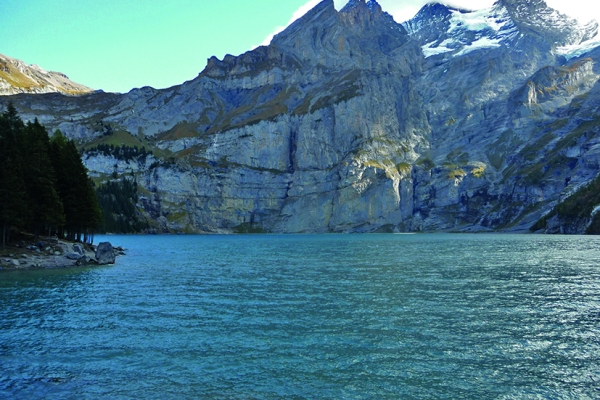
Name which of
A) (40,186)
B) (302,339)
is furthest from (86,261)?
(302,339)

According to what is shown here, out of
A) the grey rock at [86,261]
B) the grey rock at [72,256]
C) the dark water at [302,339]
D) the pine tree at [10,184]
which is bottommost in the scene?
the dark water at [302,339]

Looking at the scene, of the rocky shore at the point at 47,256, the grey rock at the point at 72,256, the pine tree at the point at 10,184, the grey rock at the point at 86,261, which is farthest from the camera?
the grey rock at the point at 72,256

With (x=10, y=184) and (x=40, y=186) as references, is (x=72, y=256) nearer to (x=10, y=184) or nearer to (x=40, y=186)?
(x=40, y=186)

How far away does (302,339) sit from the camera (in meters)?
28.0

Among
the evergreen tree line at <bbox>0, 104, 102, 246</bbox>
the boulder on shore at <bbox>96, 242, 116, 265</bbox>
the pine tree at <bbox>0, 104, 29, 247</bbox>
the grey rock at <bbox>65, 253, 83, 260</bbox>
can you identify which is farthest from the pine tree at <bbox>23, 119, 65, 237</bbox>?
the boulder on shore at <bbox>96, 242, 116, 265</bbox>

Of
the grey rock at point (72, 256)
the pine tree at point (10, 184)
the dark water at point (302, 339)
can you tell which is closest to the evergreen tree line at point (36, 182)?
the pine tree at point (10, 184)

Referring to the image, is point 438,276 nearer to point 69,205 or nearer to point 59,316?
point 59,316

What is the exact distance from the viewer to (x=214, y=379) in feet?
70.8

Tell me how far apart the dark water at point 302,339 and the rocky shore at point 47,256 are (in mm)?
14239

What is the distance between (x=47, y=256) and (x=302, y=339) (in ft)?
189

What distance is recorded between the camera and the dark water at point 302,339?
2077 centimetres

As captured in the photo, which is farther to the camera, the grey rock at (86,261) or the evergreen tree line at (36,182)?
the grey rock at (86,261)

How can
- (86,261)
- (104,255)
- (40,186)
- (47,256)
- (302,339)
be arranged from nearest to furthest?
(302,339) < (47,256) < (86,261) < (40,186) < (104,255)

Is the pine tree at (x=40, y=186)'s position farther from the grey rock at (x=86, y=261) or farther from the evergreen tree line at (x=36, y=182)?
the grey rock at (x=86, y=261)
